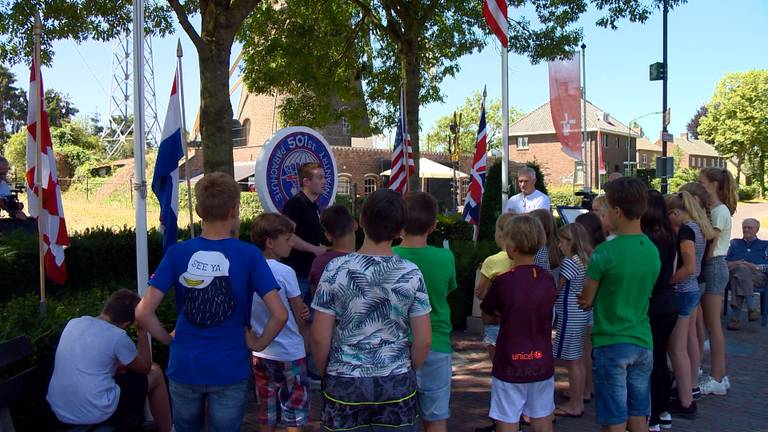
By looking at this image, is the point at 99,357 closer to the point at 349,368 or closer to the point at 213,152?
the point at 349,368

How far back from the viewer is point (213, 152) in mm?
8461

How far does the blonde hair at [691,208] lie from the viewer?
4.82 m

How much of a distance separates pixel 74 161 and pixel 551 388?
162 feet

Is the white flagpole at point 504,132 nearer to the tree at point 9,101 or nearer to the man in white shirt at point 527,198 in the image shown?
the man in white shirt at point 527,198

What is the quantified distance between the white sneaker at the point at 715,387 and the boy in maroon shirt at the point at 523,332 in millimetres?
2653

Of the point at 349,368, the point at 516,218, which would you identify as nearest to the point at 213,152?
the point at 516,218

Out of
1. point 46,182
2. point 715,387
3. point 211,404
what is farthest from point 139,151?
point 715,387

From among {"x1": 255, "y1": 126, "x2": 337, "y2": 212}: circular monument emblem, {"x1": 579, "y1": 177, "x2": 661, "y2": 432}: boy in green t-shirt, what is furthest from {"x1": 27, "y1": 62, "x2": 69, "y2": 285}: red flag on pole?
{"x1": 579, "y1": 177, "x2": 661, "y2": 432}: boy in green t-shirt

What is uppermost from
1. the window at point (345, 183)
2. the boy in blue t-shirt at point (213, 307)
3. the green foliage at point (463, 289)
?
the window at point (345, 183)

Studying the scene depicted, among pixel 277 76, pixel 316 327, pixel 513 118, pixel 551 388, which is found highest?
pixel 513 118

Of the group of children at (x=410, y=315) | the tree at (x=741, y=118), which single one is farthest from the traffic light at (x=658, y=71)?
the tree at (x=741, y=118)

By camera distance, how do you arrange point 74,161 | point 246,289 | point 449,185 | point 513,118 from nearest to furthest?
point 246,289 < point 449,185 < point 74,161 < point 513,118

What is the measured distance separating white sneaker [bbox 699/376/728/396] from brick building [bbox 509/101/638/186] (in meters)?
55.8

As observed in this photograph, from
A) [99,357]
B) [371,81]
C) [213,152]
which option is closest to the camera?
[99,357]
